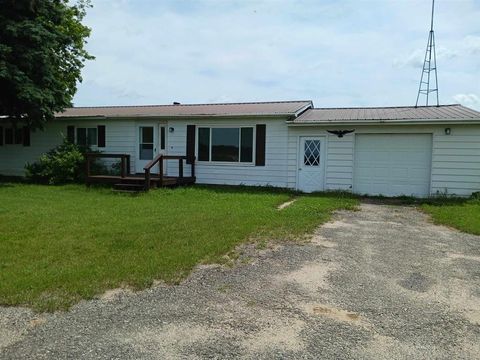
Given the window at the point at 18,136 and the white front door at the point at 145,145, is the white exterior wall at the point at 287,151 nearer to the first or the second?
the white front door at the point at 145,145

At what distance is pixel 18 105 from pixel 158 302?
43.1 ft

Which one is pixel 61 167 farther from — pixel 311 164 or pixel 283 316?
pixel 283 316

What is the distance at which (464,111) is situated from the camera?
1362 centimetres

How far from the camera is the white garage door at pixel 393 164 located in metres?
13.0

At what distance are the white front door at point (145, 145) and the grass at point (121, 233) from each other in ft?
12.5

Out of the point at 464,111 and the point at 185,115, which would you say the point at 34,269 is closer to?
the point at 185,115

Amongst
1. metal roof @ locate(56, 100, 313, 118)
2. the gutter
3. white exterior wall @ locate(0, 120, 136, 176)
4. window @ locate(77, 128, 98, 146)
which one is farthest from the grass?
window @ locate(77, 128, 98, 146)

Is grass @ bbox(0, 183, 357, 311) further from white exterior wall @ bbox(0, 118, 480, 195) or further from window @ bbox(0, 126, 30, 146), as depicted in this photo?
window @ bbox(0, 126, 30, 146)

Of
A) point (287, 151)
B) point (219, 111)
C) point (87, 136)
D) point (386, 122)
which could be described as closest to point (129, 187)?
point (219, 111)

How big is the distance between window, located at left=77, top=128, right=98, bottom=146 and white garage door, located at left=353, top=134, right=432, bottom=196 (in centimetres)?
1018

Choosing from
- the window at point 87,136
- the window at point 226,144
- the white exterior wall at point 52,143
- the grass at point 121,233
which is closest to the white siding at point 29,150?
the white exterior wall at point 52,143

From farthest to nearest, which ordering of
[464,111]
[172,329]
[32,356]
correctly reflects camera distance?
[464,111]
[172,329]
[32,356]

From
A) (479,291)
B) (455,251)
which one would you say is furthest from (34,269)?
(455,251)

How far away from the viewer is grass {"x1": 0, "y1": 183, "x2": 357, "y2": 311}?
478cm
